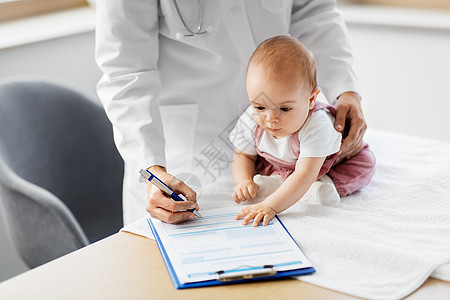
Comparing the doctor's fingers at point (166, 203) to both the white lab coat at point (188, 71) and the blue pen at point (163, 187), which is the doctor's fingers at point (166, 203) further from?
the white lab coat at point (188, 71)

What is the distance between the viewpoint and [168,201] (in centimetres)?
128

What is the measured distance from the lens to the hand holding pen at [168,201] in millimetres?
1285

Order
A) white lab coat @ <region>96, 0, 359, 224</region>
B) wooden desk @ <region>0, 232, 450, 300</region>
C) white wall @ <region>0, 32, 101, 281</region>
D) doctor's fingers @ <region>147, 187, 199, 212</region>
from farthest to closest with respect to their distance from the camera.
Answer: white wall @ <region>0, 32, 101, 281</region>
white lab coat @ <region>96, 0, 359, 224</region>
doctor's fingers @ <region>147, 187, 199, 212</region>
wooden desk @ <region>0, 232, 450, 300</region>

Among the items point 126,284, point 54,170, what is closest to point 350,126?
point 126,284

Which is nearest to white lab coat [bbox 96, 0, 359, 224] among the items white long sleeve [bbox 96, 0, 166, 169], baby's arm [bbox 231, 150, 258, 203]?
white long sleeve [bbox 96, 0, 166, 169]

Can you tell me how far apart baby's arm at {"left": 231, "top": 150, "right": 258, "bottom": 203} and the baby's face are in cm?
15

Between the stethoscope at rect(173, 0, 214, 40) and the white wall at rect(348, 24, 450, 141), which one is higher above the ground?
the stethoscope at rect(173, 0, 214, 40)

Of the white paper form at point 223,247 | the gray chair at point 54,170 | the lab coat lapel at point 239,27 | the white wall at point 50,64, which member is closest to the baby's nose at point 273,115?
the white paper form at point 223,247

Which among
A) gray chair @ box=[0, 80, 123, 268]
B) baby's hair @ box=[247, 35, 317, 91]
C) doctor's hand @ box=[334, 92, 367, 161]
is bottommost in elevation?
gray chair @ box=[0, 80, 123, 268]

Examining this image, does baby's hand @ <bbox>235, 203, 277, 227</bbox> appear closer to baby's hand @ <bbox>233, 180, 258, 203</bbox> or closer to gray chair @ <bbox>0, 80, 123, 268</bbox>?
baby's hand @ <bbox>233, 180, 258, 203</bbox>

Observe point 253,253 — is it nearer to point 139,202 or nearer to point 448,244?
point 448,244

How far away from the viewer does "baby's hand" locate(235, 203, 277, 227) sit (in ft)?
4.24

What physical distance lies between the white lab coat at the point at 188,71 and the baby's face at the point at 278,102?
0.29 m

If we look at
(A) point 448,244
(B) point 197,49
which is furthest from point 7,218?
(A) point 448,244
